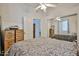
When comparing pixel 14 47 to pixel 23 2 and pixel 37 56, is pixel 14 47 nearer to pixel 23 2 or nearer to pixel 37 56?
pixel 37 56

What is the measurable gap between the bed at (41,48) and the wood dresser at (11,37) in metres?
0.05

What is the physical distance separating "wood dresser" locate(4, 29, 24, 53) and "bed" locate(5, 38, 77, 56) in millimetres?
49

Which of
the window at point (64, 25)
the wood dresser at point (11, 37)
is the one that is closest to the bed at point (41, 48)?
the wood dresser at point (11, 37)

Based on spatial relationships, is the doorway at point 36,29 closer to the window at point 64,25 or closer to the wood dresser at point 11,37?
the wood dresser at point 11,37

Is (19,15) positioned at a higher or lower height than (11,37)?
higher

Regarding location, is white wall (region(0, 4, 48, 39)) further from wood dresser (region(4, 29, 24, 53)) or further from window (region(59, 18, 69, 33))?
window (region(59, 18, 69, 33))

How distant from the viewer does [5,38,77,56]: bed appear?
168cm

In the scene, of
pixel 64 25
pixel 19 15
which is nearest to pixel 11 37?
pixel 19 15

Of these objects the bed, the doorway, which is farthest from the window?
the doorway

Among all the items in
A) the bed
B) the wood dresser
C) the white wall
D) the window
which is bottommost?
the bed

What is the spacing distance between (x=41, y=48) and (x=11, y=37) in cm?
43

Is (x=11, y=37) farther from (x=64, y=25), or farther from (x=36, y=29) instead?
(x=64, y=25)

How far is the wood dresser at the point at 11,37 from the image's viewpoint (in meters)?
1.70

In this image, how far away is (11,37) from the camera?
5.62 feet
